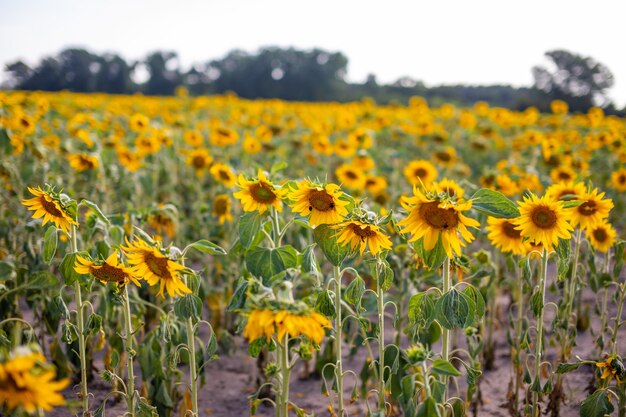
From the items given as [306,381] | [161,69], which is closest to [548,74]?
[306,381]

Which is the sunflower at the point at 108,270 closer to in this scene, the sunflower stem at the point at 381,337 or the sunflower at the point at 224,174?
the sunflower stem at the point at 381,337

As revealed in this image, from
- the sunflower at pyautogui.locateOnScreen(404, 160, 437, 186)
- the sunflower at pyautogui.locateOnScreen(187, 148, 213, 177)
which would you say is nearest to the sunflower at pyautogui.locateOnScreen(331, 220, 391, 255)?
the sunflower at pyautogui.locateOnScreen(404, 160, 437, 186)

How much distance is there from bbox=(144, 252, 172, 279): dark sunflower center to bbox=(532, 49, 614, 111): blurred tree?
12.9 m

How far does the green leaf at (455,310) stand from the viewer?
1.72m

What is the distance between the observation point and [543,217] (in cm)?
186

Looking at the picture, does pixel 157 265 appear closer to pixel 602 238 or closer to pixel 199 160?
pixel 602 238

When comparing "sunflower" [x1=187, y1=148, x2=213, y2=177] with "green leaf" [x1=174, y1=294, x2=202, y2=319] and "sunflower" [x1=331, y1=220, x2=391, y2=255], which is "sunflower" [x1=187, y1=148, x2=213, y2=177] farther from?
"sunflower" [x1=331, y1=220, x2=391, y2=255]

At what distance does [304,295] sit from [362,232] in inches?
54.2

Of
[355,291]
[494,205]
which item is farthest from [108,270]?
[494,205]

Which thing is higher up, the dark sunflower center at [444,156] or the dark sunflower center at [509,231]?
the dark sunflower center at [444,156]

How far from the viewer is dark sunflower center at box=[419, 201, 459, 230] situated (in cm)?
163

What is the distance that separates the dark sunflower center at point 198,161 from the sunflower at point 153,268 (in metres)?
3.18

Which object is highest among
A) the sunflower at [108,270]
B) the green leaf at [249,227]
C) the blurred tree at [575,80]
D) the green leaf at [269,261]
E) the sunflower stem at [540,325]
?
the blurred tree at [575,80]

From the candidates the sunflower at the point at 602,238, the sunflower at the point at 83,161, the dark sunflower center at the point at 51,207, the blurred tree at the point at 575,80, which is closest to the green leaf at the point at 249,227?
the dark sunflower center at the point at 51,207
